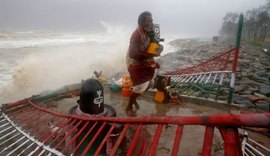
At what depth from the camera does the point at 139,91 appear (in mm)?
4766

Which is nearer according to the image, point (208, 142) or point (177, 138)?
point (208, 142)

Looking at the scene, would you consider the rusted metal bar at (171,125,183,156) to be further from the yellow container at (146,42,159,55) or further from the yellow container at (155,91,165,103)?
the yellow container at (155,91,165,103)

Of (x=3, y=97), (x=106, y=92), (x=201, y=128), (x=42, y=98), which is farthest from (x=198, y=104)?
(x=3, y=97)

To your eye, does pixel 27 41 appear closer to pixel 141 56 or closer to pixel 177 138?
pixel 141 56

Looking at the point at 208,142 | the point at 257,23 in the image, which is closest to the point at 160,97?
the point at 208,142

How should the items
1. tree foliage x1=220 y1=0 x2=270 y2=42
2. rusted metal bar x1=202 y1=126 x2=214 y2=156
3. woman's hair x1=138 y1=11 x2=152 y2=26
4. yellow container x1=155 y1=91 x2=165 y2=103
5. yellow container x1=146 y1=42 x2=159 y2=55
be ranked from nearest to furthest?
rusted metal bar x1=202 y1=126 x2=214 y2=156
woman's hair x1=138 y1=11 x2=152 y2=26
yellow container x1=146 y1=42 x2=159 y2=55
yellow container x1=155 y1=91 x2=165 y2=103
tree foliage x1=220 y1=0 x2=270 y2=42

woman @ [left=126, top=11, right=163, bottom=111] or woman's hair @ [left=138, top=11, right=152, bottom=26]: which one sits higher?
woman's hair @ [left=138, top=11, right=152, bottom=26]

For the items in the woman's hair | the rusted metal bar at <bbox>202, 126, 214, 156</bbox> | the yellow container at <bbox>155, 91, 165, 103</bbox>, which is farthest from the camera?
the yellow container at <bbox>155, 91, 165, 103</bbox>

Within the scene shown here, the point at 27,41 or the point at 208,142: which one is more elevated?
the point at 208,142

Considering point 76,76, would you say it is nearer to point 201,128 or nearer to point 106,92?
point 106,92

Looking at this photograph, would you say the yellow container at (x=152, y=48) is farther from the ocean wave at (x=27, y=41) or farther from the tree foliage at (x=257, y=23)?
the tree foliage at (x=257, y=23)

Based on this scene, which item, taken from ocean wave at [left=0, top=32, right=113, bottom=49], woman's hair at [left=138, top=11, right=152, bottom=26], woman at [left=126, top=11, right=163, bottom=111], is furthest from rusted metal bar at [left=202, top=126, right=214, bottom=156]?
ocean wave at [left=0, top=32, right=113, bottom=49]

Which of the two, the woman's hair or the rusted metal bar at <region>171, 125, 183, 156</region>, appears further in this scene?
the woman's hair

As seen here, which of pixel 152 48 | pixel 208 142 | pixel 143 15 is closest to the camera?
pixel 208 142
